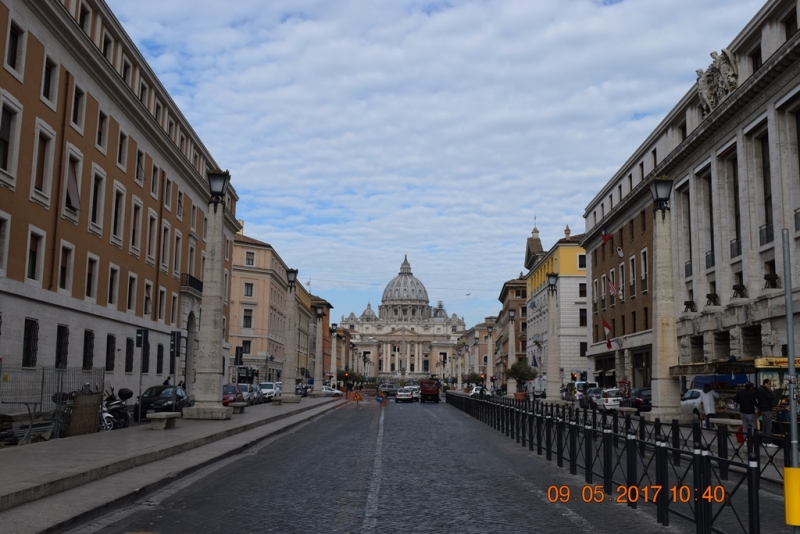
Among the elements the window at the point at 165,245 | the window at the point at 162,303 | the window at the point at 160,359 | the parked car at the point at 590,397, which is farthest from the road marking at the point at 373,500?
the parked car at the point at 590,397

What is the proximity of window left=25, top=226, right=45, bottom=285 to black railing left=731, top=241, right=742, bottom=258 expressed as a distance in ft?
94.6

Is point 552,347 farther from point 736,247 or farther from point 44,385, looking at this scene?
point 44,385

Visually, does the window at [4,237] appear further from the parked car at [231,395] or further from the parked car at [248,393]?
the parked car at [248,393]

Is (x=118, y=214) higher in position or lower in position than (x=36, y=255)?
higher

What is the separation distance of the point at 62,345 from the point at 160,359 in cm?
1382

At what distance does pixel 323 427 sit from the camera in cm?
2792

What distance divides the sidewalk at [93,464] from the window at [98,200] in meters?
13.2

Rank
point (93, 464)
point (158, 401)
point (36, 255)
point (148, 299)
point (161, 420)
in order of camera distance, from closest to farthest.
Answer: point (93, 464) < point (161, 420) < point (36, 255) < point (158, 401) < point (148, 299)

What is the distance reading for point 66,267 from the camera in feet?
96.5

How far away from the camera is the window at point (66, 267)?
2894 centimetres

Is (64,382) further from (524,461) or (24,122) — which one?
(524,461)

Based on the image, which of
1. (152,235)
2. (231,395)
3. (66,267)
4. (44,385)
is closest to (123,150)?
(152,235)

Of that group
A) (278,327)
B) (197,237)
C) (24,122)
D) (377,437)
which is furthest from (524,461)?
(278,327)

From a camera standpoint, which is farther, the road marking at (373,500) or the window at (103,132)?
the window at (103,132)
